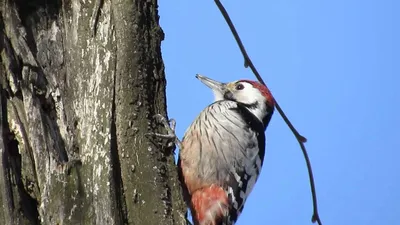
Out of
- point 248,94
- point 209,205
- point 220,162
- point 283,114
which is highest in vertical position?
point 248,94

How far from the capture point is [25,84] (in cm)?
225

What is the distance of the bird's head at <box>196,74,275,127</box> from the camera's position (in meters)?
3.87

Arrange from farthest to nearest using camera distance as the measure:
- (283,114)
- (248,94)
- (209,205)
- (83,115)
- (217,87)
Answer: (217,87) < (248,94) < (209,205) < (283,114) < (83,115)

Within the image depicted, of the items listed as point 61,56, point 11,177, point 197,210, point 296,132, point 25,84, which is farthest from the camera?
point 197,210

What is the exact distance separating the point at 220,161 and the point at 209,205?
25 cm

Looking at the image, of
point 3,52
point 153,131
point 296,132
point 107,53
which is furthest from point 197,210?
point 3,52

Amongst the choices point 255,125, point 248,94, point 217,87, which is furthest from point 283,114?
point 217,87

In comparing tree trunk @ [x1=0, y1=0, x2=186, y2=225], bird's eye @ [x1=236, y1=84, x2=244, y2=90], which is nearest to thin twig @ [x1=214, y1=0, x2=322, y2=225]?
tree trunk @ [x1=0, y1=0, x2=186, y2=225]

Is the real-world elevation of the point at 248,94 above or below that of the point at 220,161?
above

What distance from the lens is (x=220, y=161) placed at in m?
3.22

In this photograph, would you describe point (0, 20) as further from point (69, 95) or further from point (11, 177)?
point (11, 177)

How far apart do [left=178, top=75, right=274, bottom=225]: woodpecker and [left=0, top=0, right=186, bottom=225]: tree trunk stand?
2.27 ft

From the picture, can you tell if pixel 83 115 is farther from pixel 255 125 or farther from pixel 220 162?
pixel 255 125

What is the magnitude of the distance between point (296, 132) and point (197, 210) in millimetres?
680
